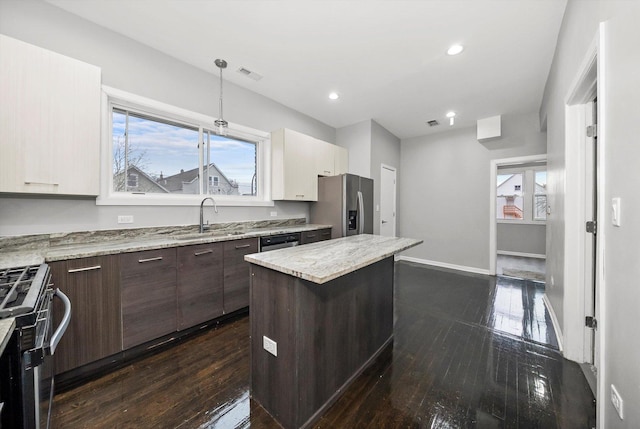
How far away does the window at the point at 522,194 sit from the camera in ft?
19.8

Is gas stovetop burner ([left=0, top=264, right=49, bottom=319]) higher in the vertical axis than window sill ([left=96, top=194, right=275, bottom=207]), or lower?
lower

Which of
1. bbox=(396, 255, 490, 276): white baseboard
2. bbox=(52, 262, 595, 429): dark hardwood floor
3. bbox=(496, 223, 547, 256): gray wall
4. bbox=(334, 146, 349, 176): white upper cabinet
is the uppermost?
bbox=(334, 146, 349, 176): white upper cabinet

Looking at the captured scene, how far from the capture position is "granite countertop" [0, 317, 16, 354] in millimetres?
660

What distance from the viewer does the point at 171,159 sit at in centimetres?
283

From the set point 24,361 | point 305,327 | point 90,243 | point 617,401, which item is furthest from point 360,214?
point 24,361

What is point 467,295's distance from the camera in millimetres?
3430

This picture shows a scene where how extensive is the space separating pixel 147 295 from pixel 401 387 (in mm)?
2096

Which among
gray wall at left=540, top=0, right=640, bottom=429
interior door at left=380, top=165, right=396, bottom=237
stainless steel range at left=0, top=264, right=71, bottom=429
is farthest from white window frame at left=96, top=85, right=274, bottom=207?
gray wall at left=540, top=0, right=640, bottom=429

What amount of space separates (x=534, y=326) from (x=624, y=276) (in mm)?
2009

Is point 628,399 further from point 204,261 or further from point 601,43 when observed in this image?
point 204,261

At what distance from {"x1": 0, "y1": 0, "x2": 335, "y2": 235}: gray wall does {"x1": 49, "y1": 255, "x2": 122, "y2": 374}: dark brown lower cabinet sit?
66 cm

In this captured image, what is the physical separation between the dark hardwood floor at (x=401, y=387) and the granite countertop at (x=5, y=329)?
3.47ft

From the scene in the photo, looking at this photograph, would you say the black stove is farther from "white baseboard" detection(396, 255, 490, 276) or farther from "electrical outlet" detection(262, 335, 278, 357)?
"white baseboard" detection(396, 255, 490, 276)

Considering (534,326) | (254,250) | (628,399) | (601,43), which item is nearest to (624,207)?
(628,399)
